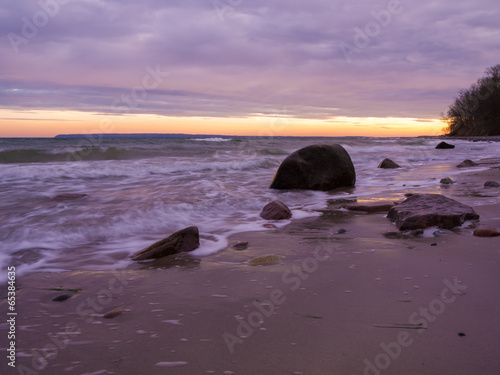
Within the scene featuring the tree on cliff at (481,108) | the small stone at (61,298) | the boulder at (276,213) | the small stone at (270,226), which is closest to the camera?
the small stone at (61,298)

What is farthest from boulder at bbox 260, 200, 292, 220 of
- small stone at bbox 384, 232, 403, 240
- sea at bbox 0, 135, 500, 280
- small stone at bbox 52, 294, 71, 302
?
small stone at bbox 52, 294, 71, 302

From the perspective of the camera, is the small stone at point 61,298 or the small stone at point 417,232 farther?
the small stone at point 417,232

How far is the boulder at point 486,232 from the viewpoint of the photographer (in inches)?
119

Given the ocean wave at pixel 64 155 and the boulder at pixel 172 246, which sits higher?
the ocean wave at pixel 64 155

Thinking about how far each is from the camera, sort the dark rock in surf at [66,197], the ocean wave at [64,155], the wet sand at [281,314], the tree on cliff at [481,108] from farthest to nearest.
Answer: the tree on cliff at [481,108]
the ocean wave at [64,155]
the dark rock in surf at [66,197]
the wet sand at [281,314]

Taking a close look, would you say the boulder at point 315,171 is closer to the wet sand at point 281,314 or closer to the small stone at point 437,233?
the small stone at point 437,233

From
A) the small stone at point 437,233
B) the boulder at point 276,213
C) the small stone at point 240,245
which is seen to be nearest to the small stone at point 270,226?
the boulder at point 276,213

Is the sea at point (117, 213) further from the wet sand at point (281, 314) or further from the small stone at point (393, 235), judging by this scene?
the small stone at point (393, 235)

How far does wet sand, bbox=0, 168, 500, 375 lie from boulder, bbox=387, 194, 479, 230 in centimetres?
39

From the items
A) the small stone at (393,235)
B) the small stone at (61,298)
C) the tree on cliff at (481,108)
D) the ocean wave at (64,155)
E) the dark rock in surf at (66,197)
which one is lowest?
the small stone at (61,298)

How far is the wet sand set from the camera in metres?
1.42

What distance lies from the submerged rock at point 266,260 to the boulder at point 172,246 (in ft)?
2.14

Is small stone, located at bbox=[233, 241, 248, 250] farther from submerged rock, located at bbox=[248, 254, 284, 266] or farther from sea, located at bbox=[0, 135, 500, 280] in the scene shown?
submerged rock, located at bbox=[248, 254, 284, 266]

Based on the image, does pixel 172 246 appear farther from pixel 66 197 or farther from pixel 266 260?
pixel 66 197
